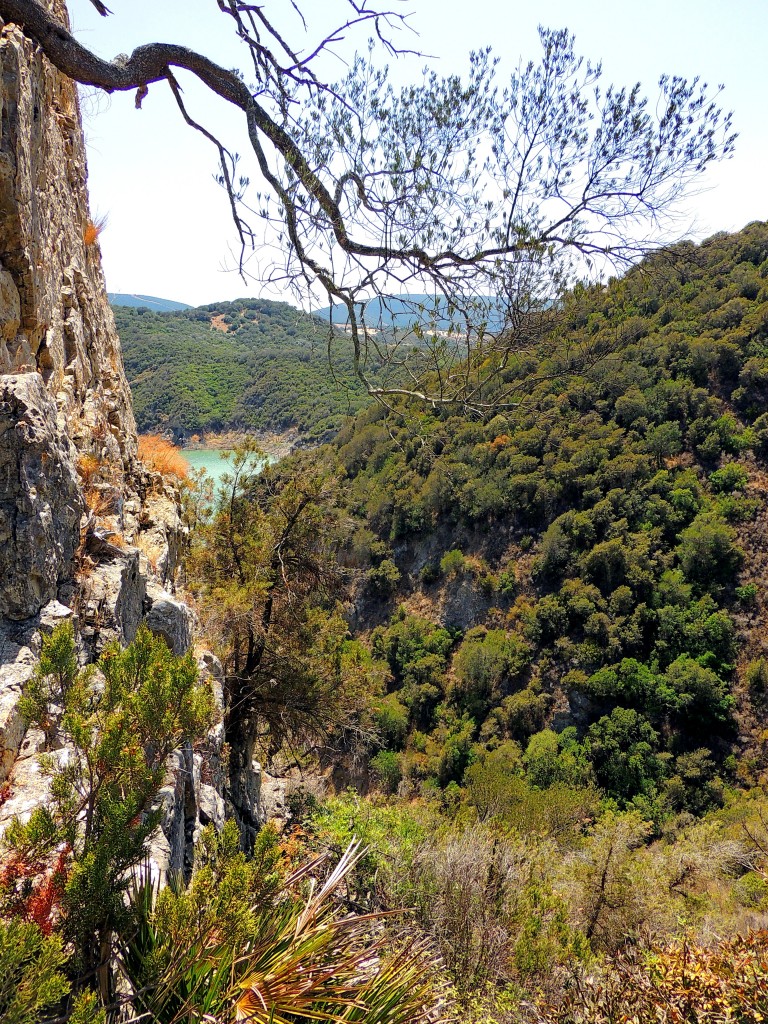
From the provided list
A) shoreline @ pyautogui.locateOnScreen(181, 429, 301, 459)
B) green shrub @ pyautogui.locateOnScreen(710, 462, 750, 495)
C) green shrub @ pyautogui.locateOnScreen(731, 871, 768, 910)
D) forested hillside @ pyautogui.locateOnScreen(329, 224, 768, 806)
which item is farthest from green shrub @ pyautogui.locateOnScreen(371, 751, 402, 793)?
green shrub @ pyautogui.locateOnScreen(710, 462, 750, 495)

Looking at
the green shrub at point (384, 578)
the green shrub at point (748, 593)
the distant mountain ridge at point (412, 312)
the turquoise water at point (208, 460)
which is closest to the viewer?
the distant mountain ridge at point (412, 312)

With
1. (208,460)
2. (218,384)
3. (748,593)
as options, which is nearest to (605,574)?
(748,593)

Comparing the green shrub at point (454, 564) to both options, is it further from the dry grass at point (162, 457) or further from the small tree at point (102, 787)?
the small tree at point (102, 787)

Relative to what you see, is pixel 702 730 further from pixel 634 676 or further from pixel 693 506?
pixel 693 506

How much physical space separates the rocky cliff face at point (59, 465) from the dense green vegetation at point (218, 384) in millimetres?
25641

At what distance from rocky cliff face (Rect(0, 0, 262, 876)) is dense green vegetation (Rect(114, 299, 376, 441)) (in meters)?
25.6

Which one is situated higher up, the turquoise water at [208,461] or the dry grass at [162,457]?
the dry grass at [162,457]

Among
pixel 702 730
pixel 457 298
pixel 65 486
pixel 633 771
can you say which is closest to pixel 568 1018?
pixel 65 486

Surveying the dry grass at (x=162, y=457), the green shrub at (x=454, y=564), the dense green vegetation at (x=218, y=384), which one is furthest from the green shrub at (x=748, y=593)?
the dry grass at (x=162, y=457)

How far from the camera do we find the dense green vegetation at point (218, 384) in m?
36.3

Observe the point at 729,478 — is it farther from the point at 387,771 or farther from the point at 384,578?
the point at 387,771

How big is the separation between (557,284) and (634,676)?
25151mm

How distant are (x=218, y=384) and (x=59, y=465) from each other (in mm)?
45180

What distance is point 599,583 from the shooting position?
2881cm
